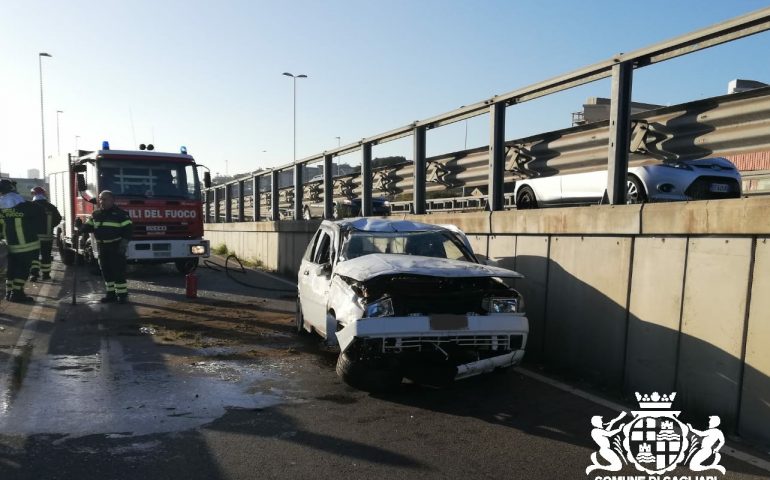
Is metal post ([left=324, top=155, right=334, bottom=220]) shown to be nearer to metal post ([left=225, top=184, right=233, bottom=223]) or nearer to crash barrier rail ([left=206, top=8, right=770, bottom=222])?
crash barrier rail ([left=206, top=8, right=770, bottom=222])

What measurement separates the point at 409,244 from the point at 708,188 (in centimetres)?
383

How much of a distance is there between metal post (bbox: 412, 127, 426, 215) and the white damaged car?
505 centimetres

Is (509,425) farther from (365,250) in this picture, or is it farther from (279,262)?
(279,262)

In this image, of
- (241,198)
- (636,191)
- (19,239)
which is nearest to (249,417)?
(636,191)

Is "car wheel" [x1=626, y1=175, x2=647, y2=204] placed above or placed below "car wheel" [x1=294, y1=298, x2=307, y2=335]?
above

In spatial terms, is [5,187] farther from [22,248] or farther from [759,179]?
[759,179]

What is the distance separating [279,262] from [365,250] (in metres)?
11.0

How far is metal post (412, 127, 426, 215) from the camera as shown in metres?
10.9

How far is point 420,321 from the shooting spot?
5.11m

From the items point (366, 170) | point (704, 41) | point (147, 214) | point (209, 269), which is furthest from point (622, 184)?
point (209, 269)

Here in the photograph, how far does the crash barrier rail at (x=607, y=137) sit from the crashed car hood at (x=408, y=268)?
5.92 feet

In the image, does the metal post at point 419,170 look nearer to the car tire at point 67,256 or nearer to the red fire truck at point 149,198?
the red fire truck at point 149,198

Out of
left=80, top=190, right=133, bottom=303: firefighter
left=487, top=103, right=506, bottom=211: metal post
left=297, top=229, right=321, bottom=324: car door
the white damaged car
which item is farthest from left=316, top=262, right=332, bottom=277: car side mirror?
left=80, top=190, right=133, bottom=303: firefighter

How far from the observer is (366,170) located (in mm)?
12938
